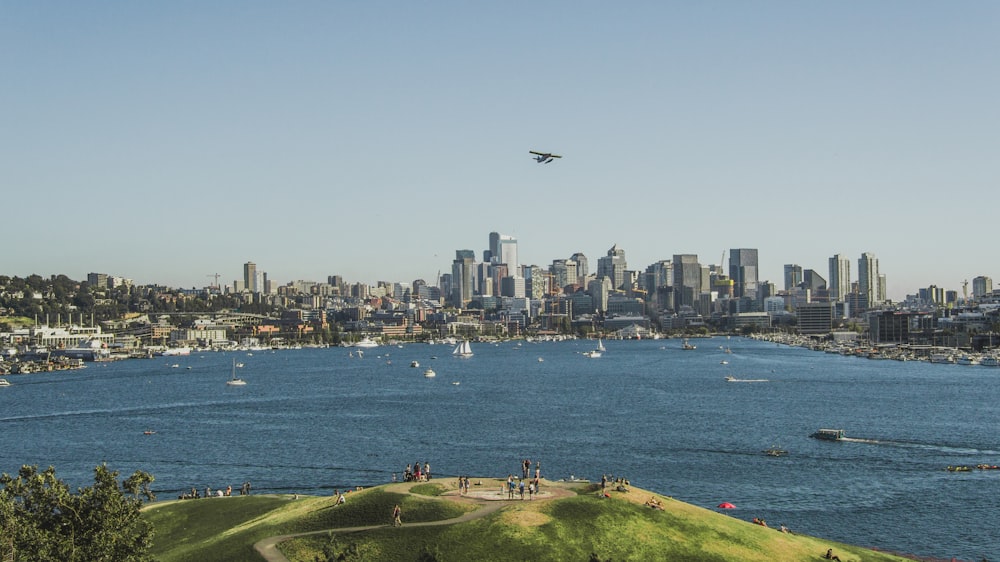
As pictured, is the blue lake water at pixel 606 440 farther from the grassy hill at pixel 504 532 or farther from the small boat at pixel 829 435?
the grassy hill at pixel 504 532

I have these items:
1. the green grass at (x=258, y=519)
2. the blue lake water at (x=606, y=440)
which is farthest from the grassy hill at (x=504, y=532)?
the blue lake water at (x=606, y=440)

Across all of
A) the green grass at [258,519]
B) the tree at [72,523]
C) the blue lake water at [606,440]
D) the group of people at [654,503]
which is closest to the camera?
the tree at [72,523]

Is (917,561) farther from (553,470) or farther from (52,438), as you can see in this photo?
(52,438)

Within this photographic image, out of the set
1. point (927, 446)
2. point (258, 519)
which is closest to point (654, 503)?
point (258, 519)

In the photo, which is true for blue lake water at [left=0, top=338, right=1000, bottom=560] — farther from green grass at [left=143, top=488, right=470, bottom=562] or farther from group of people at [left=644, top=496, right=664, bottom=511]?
green grass at [left=143, top=488, right=470, bottom=562]

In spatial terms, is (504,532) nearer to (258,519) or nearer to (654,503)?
(654,503)

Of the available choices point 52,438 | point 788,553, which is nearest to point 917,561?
point 788,553
